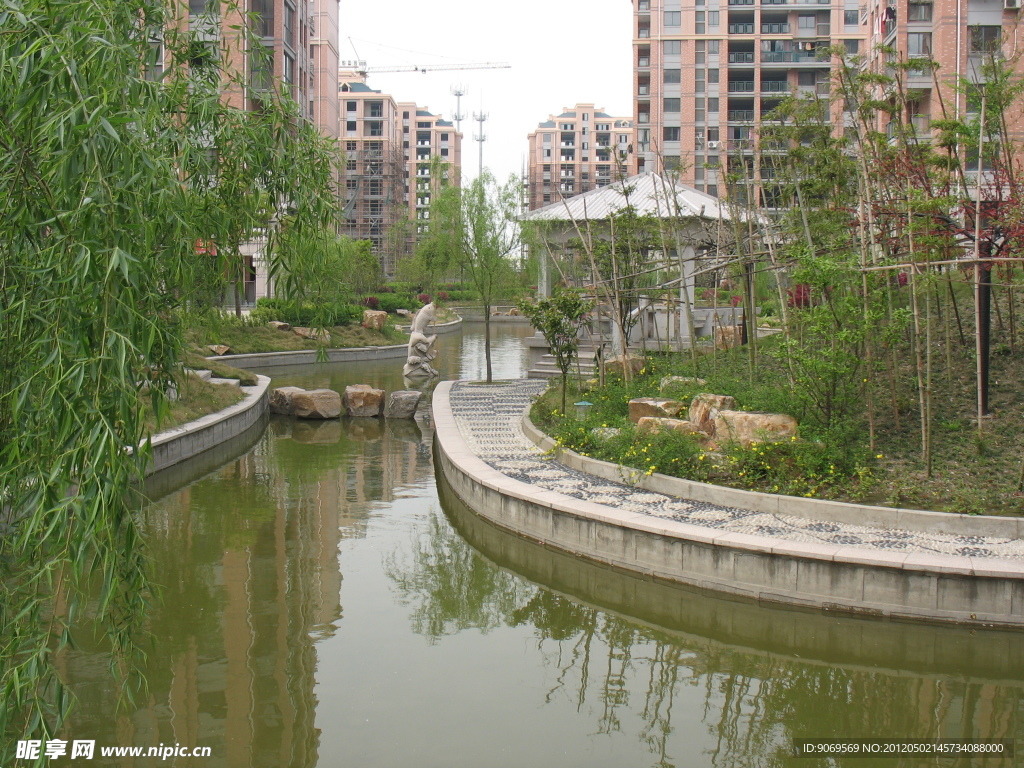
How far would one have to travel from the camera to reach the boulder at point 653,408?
11.1 meters

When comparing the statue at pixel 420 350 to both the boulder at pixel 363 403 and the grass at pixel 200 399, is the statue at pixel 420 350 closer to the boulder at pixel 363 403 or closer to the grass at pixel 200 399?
the boulder at pixel 363 403

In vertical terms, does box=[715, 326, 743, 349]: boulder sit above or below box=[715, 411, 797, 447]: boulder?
above

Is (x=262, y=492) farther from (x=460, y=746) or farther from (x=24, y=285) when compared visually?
(x=24, y=285)

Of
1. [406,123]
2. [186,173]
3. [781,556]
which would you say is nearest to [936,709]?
[781,556]

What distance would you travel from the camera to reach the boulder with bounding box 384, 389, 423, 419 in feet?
58.3

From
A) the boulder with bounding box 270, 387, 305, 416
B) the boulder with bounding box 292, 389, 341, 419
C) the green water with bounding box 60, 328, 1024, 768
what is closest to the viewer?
the green water with bounding box 60, 328, 1024, 768

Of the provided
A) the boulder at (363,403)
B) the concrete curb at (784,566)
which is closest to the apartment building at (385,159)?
the boulder at (363,403)

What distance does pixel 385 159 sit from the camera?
69438 millimetres

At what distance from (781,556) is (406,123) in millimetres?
104605

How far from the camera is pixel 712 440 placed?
997 cm

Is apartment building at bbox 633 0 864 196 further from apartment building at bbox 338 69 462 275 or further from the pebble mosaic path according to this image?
the pebble mosaic path

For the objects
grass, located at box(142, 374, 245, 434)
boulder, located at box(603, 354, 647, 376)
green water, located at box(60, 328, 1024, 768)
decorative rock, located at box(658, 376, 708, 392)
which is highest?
boulder, located at box(603, 354, 647, 376)

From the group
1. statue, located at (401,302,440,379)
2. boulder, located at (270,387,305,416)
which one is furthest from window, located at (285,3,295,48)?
boulder, located at (270,387,305,416)

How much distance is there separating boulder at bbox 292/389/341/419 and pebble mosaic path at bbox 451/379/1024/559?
13.7 feet
